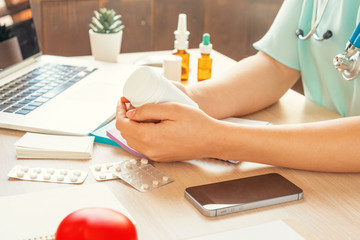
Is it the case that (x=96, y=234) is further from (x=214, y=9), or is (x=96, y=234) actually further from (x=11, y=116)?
(x=214, y=9)

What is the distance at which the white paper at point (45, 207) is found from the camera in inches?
23.0

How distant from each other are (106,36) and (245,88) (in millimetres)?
493

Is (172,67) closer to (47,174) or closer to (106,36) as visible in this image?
(106,36)

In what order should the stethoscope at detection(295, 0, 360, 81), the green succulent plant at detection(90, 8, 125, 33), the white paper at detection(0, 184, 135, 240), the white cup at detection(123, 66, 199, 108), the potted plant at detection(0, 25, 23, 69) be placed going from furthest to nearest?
the green succulent plant at detection(90, 8, 125, 33), the potted plant at detection(0, 25, 23, 69), the stethoscope at detection(295, 0, 360, 81), the white cup at detection(123, 66, 199, 108), the white paper at detection(0, 184, 135, 240)

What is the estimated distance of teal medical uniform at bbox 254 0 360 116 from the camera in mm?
977

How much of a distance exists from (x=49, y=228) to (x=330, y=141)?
0.48m

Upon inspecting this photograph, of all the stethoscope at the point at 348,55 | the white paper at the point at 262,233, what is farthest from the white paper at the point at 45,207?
the stethoscope at the point at 348,55

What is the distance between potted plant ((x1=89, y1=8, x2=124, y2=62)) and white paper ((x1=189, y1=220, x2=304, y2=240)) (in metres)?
0.86

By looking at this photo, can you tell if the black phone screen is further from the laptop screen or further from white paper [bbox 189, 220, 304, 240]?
the laptop screen

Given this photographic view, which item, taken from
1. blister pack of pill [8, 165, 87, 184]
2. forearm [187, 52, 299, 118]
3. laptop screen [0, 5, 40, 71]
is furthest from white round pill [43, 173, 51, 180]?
laptop screen [0, 5, 40, 71]

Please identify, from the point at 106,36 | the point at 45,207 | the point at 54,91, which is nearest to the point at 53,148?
the point at 45,207

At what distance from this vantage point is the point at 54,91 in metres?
1.05

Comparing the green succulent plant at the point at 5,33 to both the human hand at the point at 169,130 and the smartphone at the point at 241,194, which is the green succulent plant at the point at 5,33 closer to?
the human hand at the point at 169,130

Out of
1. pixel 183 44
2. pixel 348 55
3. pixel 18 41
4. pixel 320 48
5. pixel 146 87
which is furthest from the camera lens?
pixel 183 44
